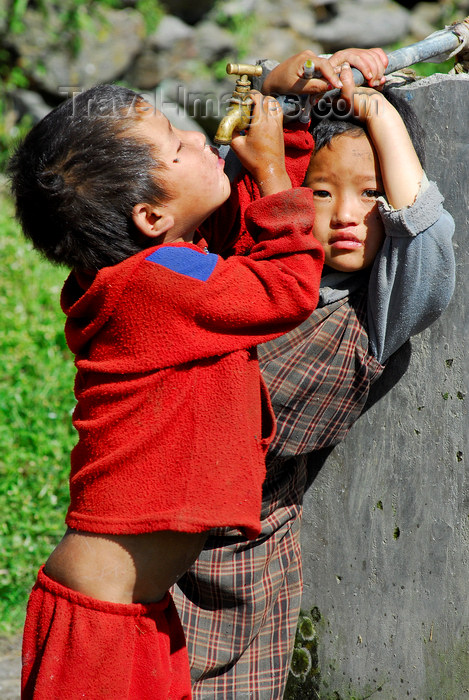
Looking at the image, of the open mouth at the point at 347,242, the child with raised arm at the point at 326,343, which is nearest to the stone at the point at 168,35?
the child with raised arm at the point at 326,343

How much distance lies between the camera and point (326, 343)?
199 centimetres

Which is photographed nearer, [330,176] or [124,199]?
[124,199]

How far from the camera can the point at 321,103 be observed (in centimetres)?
199

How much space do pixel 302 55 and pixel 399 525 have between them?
1267mm

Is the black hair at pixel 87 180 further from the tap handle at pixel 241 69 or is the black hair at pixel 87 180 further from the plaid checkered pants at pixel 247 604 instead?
the plaid checkered pants at pixel 247 604

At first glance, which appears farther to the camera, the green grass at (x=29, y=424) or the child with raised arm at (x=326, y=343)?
the green grass at (x=29, y=424)

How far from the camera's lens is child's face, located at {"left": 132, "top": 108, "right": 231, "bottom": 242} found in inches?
70.0

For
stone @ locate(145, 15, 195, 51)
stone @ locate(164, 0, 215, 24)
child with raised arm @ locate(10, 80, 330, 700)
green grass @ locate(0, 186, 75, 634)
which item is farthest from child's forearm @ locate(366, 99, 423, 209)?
stone @ locate(164, 0, 215, 24)

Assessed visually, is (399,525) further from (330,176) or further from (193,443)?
(330,176)

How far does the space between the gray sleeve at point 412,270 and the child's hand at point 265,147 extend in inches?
10.1

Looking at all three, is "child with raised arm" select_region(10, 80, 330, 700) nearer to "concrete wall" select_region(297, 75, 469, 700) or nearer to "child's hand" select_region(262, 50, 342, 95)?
"child's hand" select_region(262, 50, 342, 95)

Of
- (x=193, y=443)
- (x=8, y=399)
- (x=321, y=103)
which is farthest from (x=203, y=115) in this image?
(x=193, y=443)

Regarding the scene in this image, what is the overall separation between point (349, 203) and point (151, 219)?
0.49 m

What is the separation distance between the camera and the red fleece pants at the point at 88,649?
1724mm
